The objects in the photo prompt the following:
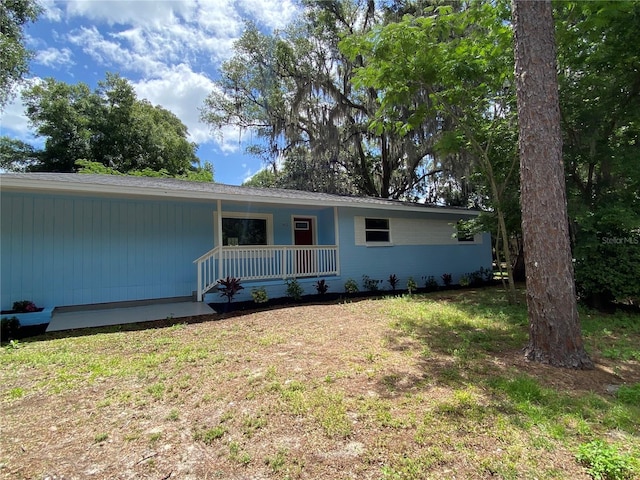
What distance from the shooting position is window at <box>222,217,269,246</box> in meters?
9.16

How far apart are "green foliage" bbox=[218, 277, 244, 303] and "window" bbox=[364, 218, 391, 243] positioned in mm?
4474

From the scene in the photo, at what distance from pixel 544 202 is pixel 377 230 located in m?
6.84

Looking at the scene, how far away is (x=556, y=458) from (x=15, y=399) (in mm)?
4360

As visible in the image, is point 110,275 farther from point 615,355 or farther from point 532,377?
point 615,355

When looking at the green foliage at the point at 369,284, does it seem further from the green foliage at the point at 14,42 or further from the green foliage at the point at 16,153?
the green foliage at the point at 16,153

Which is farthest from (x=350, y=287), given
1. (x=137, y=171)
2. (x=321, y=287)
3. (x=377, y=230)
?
(x=137, y=171)

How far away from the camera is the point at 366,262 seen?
Result: 1000cm

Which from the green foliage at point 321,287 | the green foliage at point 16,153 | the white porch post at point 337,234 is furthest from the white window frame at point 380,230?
the green foliage at point 16,153

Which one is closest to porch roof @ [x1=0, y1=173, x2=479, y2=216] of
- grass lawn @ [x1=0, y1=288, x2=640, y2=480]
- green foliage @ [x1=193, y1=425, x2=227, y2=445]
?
grass lawn @ [x1=0, y1=288, x2=640, y2=480]

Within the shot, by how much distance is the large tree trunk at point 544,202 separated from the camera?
3652mm

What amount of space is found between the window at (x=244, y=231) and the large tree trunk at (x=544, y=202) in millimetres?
7145

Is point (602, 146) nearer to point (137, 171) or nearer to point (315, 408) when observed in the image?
point (315, 408)

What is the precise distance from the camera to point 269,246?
8.40 m

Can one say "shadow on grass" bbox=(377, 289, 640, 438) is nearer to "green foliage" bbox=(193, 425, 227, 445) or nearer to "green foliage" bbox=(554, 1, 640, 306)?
"green foliage" bbox=(554, 1, 640, 306)
